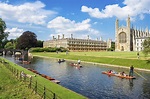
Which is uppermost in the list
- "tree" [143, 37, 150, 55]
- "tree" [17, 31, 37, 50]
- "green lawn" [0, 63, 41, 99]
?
"tree" [17, 31, 37, 50]

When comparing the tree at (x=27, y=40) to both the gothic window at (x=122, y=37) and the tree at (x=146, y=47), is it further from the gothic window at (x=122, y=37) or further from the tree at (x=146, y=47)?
the tree at (x=146, y=47)

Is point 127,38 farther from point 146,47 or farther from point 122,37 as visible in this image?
point 146,47

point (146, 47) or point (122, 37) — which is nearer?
point (146, 47)

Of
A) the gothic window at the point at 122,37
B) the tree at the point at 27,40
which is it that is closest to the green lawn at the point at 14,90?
→ the tree at the point at 27,40

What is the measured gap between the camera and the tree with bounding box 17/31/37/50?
155375mm

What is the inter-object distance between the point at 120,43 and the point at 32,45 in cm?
6909

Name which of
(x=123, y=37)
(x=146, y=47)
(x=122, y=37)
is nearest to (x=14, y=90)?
(x=146, y=47)

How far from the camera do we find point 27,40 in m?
155

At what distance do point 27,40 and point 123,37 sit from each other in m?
74.5

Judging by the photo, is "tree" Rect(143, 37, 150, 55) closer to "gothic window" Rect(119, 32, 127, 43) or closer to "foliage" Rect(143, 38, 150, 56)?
"foliage" Rect(143, 38, 150, 56)

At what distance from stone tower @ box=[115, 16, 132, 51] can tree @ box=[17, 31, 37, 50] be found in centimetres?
6589

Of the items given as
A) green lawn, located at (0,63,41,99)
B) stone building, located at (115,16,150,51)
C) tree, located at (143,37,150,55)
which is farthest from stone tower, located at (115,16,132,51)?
green lawn, located at (0,63,41,99)

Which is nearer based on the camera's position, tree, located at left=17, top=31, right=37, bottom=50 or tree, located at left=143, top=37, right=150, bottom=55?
tree, located at left=143, top=37, right=150, bottom=55

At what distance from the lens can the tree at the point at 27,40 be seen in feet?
510
